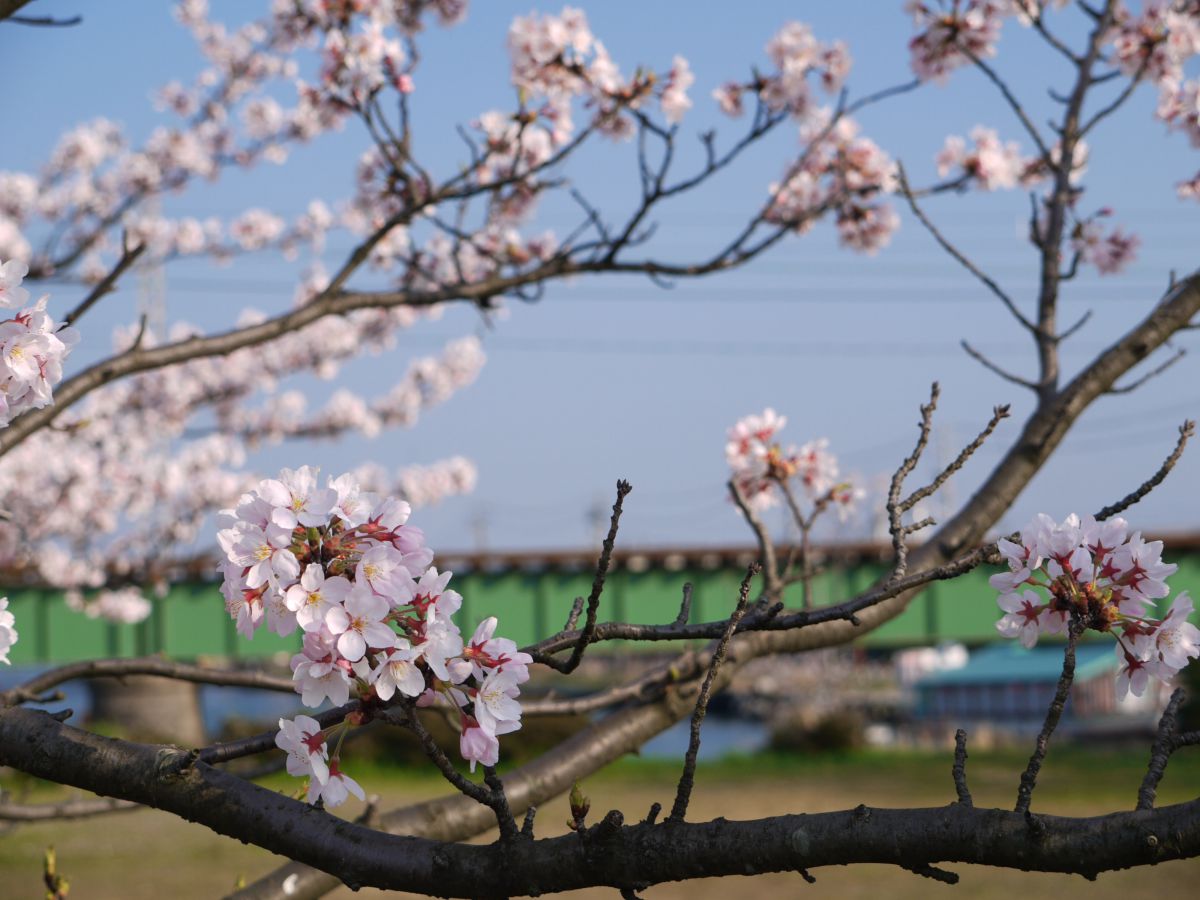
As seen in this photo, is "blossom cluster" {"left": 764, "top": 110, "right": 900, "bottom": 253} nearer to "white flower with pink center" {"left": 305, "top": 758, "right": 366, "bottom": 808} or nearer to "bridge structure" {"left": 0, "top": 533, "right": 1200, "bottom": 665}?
"white flower with pink center" {"left": 305, "top": 758, "right": 366, "bottom": 808}

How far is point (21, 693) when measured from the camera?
8.04ft

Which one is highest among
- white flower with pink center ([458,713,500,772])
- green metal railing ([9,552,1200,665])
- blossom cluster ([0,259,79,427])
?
blossom cluster ([0,259,79,427])

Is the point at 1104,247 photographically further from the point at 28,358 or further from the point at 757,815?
the point at 757,815

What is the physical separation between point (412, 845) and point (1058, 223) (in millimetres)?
3230

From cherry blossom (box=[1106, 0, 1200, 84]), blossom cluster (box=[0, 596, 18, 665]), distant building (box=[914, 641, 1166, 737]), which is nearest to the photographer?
blossom cluster (box=[0, 596, 18, 665])

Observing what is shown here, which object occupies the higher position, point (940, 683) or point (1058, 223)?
point (1058, 223)

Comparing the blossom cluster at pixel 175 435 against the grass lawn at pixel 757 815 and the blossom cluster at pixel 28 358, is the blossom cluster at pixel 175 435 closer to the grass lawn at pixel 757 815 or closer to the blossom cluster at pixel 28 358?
the grass lawn at pixel 757 815

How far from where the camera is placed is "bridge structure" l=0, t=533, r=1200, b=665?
2384 cm

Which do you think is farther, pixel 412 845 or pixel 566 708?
pixel 566 708

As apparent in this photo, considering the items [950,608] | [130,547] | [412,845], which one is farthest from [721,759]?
[412,845]

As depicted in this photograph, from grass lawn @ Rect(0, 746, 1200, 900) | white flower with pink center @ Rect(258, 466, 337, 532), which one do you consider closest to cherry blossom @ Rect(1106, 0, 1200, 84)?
white flower with pink center @ Rect(258, 466, 337, 532)

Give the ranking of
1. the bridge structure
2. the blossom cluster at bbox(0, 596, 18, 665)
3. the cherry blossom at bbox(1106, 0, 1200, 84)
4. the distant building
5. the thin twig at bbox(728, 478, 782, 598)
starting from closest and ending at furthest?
the blossom cluster at bbox(0, 596, 18, 665)
the thin twig at bbox(728, 478, 782, 598)
the cherry blossom at bbox(1106, 0, 1200, 84)
the bridge structure
the distant building

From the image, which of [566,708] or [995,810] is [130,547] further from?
[995,810]

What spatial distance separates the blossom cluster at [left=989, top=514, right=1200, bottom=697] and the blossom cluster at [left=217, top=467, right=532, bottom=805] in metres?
0.77
